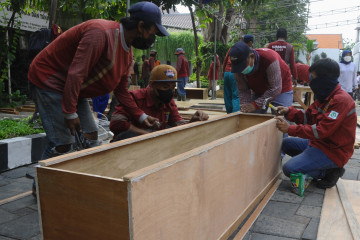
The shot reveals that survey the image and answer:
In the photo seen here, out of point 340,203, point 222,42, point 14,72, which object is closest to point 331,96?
point 340,203

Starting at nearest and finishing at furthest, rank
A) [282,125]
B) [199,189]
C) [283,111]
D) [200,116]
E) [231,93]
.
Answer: [199,189] < [282,125] < [200,116] < [283,111] < [231,93]

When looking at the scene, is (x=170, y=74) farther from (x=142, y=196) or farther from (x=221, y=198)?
(x=142, y=196)

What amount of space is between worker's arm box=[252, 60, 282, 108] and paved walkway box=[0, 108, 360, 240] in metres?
1.07

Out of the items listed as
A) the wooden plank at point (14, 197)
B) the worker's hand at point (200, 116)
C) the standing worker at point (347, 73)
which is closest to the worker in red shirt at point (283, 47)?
the standing worker at point (347, 73)

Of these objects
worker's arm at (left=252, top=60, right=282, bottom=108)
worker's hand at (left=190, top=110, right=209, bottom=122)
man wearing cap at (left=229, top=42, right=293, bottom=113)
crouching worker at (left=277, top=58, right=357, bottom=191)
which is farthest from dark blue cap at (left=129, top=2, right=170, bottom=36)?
worker's arm at (left=252, top=60, right=282, bottom=108)

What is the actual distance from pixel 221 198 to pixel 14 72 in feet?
32.4

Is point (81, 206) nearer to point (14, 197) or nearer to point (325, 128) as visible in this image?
point (14, 197)

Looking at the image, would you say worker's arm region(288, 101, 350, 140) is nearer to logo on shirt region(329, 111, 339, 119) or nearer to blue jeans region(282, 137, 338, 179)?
logo on shirt region(329, 111, 339, 119)

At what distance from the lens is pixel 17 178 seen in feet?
12.2

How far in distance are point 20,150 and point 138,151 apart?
7.84 ft

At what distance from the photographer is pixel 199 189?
1.91 m

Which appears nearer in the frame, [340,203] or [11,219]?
[11,219]

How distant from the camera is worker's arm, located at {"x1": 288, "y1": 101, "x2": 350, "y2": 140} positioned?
3178 mm

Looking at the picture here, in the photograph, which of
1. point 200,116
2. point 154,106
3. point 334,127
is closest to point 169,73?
point 154,106
